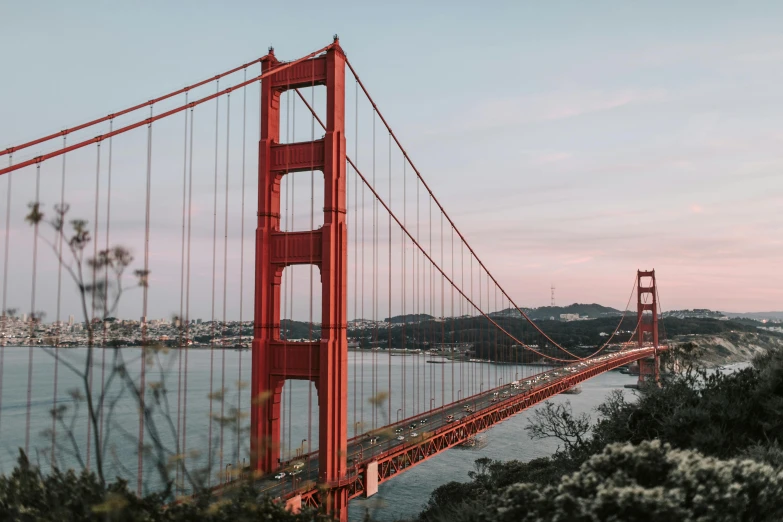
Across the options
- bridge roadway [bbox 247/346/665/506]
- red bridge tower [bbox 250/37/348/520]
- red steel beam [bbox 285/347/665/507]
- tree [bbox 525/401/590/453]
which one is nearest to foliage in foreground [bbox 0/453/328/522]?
bridge roadway [bbox 247/346/665/506]

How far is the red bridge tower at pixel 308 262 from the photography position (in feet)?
A: 68.7

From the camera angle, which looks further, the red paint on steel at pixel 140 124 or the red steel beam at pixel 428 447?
the red steel beam at pixel 428 447

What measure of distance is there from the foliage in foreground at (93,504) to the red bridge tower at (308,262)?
9.92m

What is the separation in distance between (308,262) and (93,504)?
13.0 meters

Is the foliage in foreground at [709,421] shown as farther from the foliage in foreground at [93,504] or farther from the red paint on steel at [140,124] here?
the red paint on steel at [140,124]

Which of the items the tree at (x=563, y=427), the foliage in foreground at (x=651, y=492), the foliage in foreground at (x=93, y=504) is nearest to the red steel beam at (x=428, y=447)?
the tree at (x=563, y=427)

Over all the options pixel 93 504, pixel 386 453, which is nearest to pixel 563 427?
pixel 386 453

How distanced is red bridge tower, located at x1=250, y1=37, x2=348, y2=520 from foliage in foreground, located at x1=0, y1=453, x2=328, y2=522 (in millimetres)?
9920

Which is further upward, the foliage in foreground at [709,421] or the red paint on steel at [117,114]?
the red paint on steel at [117,114]

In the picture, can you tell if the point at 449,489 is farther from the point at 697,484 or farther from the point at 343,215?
the point at 697,484

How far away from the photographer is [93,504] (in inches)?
373

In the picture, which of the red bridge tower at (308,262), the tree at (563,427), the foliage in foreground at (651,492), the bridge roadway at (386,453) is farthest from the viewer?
the tree at (563,427)

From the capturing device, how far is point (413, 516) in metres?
38.7

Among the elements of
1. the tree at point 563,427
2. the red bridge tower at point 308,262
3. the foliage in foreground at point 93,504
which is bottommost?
the tree at point 563,427
